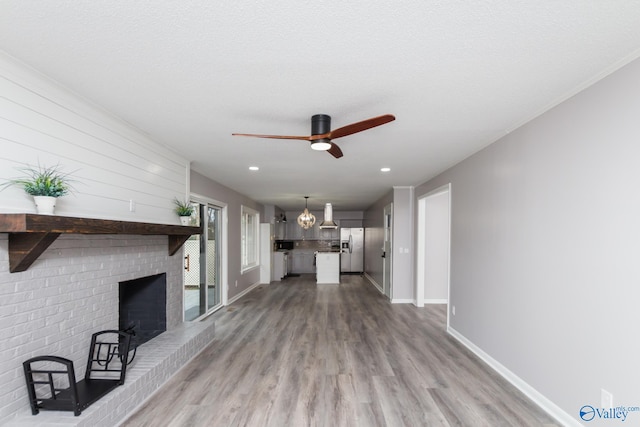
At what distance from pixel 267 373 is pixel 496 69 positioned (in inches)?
125

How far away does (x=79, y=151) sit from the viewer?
2381 mm

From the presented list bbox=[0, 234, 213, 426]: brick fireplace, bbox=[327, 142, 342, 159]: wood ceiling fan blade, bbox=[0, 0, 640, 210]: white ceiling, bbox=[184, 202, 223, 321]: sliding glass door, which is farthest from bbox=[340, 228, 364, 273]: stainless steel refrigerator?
bbox=[327, 142, 342, 159]: wood ceiling fan blade

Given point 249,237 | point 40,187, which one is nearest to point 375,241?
point 249,237

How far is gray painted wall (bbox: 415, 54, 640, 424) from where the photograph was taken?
1.81 m

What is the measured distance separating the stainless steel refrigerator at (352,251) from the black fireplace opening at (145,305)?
8023mm

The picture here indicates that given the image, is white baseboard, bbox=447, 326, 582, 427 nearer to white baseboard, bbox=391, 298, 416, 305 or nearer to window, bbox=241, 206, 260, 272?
white baseboard, bbox=391, 298, 416, 305

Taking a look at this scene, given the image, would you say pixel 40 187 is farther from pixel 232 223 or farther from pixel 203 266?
pixel 232 223

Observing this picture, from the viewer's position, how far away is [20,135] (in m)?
1.92

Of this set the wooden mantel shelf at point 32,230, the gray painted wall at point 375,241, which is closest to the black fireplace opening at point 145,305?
the wooden mantel shelf at point 32,230

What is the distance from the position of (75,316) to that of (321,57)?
254 cm

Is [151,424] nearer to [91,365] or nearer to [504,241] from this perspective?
[91,365]

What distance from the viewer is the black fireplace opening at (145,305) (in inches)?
139

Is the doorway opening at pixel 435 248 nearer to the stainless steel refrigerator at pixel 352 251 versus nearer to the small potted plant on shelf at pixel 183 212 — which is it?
the small potted plant on shelf at pixel 183 212

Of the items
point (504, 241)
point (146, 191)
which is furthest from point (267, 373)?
point (504, 241)
